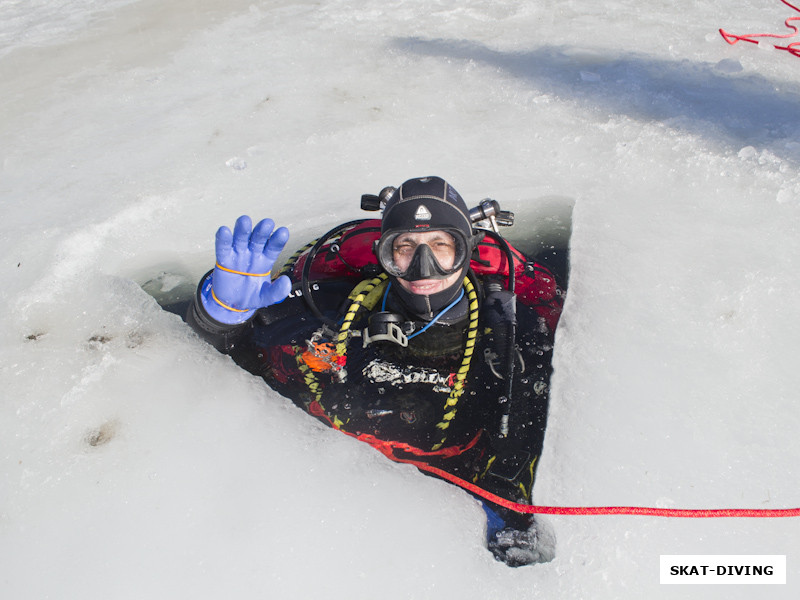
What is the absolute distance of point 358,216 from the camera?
3125 millimetres

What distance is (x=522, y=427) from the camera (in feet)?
7.36

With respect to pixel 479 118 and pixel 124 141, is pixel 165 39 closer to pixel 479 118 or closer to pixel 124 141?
pixel 124 141

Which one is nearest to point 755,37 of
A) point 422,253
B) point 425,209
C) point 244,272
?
point 425,209

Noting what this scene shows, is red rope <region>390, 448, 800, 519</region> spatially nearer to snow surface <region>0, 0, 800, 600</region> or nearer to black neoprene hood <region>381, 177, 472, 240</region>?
snow surface <region>0, 0, 800, 600</region>

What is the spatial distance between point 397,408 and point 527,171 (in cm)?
156

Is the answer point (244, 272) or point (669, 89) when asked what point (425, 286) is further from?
point (669, 89)

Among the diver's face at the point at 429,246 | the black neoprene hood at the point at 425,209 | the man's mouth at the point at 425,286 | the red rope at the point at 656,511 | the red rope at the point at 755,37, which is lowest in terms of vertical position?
the red rope at the point at 656,511

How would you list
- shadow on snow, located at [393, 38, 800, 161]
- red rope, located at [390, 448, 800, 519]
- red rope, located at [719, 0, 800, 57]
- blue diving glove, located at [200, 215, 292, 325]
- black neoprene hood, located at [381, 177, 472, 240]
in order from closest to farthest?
1. red rope, located at [390, 448, 800, 519]
2. blue diving glove, located at [200, 215, 292, 325]
3. black neoprene hood, located at [381, 177, 472, 240]
4. shadow on snow, located at [393, 38, 800, 161]
5. red rope, located at [719, 0, 800, 57]

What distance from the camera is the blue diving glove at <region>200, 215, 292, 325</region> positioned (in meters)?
2.06

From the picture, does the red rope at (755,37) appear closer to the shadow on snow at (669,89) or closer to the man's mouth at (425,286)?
the shadow on snow at (669,89)

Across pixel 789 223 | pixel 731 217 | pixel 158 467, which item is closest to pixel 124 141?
pixel 158 467

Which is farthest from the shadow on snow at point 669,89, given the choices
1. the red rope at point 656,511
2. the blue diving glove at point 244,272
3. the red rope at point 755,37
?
the blue diving glove at point 244,272

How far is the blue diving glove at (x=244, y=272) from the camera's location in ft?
6.76

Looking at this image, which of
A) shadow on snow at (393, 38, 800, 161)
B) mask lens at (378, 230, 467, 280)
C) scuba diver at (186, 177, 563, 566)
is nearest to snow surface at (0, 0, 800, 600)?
shadow on snow at (393, 38, 800, 161)
